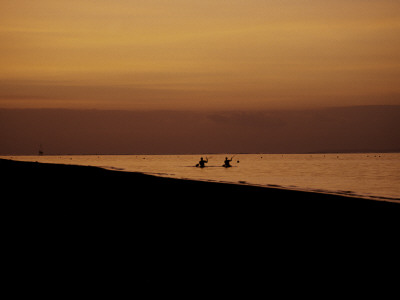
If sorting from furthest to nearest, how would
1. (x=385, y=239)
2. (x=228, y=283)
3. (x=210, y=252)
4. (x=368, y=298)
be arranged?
(x=385, y=239) → (x=210, y=252) → (x=228, y=283) → (x=368, y=298)

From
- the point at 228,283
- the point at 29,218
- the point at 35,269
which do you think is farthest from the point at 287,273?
the point at 29,218

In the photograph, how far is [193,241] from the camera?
35.1ft

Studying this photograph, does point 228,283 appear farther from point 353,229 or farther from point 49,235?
point 353,229

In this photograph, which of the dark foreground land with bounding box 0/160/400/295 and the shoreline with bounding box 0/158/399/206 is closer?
the dark foreground land with bounding box 0/160/400/295

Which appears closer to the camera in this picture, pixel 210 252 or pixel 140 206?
pixel 210 252

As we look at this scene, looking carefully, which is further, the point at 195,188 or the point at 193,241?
the point at 195,188

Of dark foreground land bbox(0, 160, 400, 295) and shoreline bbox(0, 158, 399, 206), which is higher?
shoreline bbox(0, 158, 399, 206)

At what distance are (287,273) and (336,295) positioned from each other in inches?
52.0

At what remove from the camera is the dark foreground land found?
7677 mm

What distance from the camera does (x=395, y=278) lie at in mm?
7562

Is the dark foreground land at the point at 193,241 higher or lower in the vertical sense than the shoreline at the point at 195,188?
lower

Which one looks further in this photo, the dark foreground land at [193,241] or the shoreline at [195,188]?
the shoreline at [195,188]

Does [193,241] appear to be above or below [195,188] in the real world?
below

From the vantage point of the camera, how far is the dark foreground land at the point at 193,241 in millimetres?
7677
